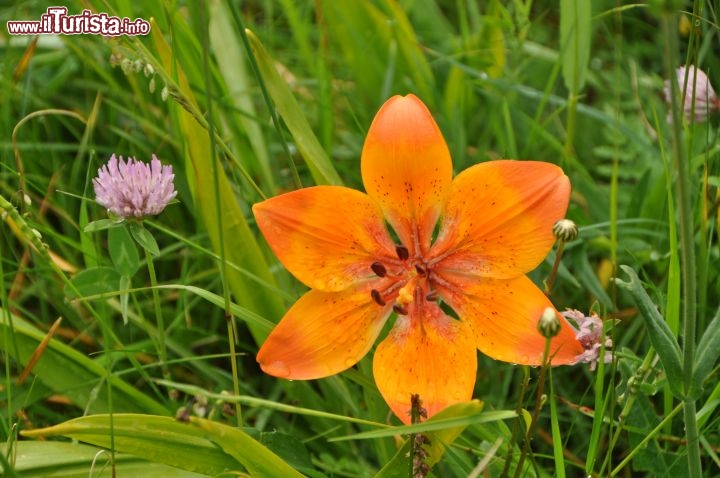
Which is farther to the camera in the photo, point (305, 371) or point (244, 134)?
point (244, 134)

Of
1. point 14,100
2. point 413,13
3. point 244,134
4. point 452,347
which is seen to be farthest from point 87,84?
point 452,347

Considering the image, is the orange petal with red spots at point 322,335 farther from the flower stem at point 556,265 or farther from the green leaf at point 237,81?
the green leaf at point 237,81

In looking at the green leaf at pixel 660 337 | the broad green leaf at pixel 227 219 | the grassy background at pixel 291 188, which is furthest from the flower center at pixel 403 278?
the green leaf at pixel 660 337

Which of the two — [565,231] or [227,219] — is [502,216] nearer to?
[565,231]

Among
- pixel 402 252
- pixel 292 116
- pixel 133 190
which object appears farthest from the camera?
pixel 292 116

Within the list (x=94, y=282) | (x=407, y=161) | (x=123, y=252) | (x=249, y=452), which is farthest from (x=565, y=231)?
(x=94, y=282)

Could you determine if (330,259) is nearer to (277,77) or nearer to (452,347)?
(452,347)

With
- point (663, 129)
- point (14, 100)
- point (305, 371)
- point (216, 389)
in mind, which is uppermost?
point (14, 100)
